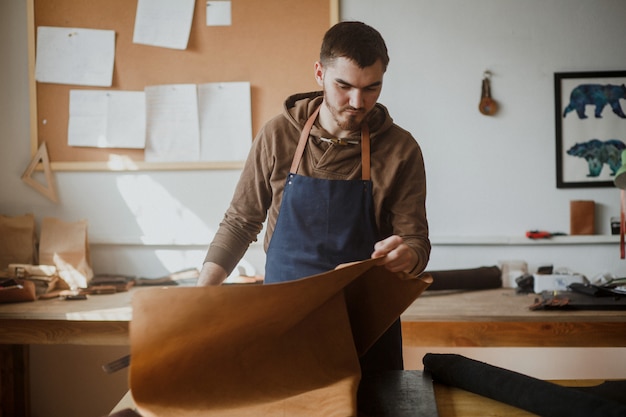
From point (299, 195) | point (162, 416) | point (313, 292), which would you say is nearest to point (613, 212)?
point (299, 195)

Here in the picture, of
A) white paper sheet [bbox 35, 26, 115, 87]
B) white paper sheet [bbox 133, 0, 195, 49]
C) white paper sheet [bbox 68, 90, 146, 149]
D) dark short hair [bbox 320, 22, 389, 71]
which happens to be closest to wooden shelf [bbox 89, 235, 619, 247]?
white paper sheet [bbox 68, 90, 146, 149]

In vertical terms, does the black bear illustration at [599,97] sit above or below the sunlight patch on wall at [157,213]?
above

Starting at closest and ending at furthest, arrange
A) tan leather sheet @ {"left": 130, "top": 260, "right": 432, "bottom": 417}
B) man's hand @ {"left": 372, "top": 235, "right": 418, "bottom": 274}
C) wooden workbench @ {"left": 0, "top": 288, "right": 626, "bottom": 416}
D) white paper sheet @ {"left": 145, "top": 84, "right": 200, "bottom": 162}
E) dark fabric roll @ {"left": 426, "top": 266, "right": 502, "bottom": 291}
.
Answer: tan leather sheet @ {"left": 130, "top": 260, "right": 432, "bottom": 417}
man's hand @ {"left": 372, "top": 235, "right": 418, "bottom": 274}
wooden workbench @ {"left": 0, "top": 288, "right": 626, "bottom": 416}
dark fabric roll @ {"left": 426, "top": 266, "right": 502, "bottom": 291}
white paper sheet @ {"left": 145, "top": 84, "right": 200, "bottom": 162}

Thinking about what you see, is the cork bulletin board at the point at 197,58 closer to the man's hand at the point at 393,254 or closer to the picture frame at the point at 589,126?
the picture frame at the point at 589,126

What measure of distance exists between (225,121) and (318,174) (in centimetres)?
135

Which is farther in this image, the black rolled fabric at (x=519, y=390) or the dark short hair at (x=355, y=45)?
the dark short hair at (x=355, y=45)

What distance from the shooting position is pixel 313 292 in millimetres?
1146

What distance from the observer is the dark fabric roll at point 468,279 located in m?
2.80

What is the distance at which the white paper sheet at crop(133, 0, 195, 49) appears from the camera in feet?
9.86

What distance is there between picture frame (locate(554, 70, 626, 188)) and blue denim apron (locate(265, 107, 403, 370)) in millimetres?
1538

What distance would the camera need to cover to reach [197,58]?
3.02m

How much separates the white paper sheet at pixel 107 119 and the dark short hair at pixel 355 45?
1.66m

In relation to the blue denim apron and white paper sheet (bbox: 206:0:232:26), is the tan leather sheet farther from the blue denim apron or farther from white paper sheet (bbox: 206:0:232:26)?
white paper sheet (bbox: 206:0:232:26)

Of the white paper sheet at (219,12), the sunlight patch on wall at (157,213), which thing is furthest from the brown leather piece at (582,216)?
the white paper sheet at (219,12)
